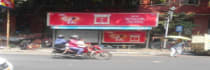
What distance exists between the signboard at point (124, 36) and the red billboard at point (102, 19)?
40.0 inches

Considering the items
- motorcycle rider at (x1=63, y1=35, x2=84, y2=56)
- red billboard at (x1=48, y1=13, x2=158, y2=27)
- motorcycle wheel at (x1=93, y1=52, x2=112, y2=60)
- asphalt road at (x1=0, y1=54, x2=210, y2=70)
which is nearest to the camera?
asphalt road at (x1=0, y1=54, x2=210, y2=70)

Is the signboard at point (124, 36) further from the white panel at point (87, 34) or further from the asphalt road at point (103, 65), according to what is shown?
the asphalt road at point (103, 65)

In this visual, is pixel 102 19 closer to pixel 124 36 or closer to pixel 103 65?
pixel 124 36

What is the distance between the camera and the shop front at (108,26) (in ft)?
51.4

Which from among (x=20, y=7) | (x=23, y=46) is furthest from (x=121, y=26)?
(x=20, y=7)

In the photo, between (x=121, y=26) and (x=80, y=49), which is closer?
(x=80, y=49)

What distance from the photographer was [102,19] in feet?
52.4

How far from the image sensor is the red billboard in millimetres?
15630

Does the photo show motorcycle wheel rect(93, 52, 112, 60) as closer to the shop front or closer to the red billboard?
the shop front

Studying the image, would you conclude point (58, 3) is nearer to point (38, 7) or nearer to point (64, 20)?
point (38, 7)

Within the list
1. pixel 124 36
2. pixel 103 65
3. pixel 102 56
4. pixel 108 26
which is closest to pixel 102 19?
pixel 108 26

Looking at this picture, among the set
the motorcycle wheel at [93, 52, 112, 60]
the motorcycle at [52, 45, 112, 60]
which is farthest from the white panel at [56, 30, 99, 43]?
the motorcycle wheel at [93, 52, 112, 60]

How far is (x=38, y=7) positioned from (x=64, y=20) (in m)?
5.56

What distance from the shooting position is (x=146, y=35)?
645 inches
